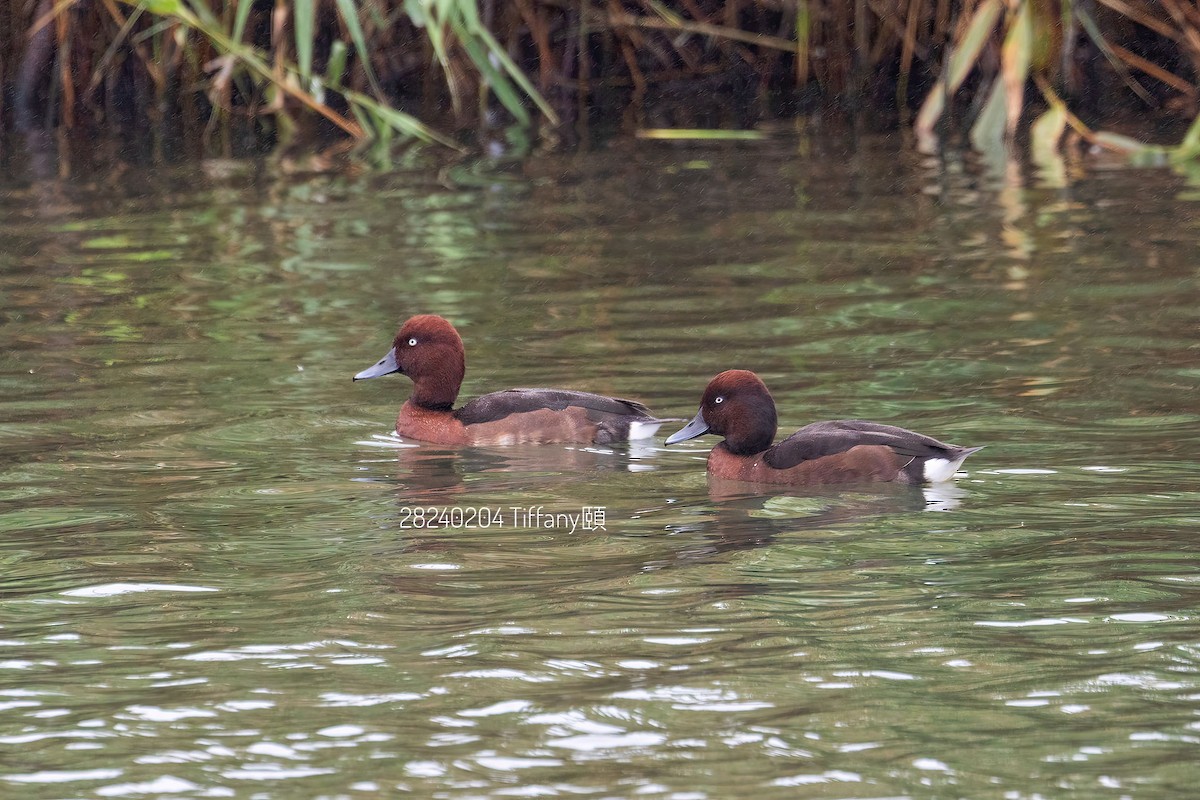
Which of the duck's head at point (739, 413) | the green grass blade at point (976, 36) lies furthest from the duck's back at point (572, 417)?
the green grass blade at point (976, 36)

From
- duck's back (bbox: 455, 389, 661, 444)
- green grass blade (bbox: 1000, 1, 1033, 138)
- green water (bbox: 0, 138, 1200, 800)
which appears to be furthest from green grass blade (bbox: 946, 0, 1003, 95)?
duck's back (bbox: 455, 389, 661, 444)

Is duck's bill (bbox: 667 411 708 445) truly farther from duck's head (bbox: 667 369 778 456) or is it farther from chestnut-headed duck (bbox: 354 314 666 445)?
chestnut-headed duck (bbox: 354 314 666 445)

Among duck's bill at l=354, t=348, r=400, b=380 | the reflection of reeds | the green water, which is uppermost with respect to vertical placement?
the reflection of reeds

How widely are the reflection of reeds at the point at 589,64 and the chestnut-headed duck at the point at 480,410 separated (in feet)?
17.2

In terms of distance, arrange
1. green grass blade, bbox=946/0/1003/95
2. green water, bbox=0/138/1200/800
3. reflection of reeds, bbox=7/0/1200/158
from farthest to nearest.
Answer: reflection of reeds, bbox=7/0/1200/158 < green grass blade, bbox=946/0/1003/95 < green water, bbox=0/138/1200/800

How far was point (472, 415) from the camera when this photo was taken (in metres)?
7.82

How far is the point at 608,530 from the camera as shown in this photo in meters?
6.08

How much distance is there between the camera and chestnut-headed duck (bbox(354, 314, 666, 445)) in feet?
24.8

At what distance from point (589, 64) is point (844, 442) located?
39.5ft

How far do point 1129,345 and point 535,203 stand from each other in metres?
5.92

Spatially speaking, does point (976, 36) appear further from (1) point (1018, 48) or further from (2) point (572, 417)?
(2) point (572, 417)

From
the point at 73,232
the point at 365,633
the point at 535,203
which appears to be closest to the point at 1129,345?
the point at 365,633

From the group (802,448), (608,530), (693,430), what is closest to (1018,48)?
(693,430)

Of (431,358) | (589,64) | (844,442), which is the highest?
(589,64)
